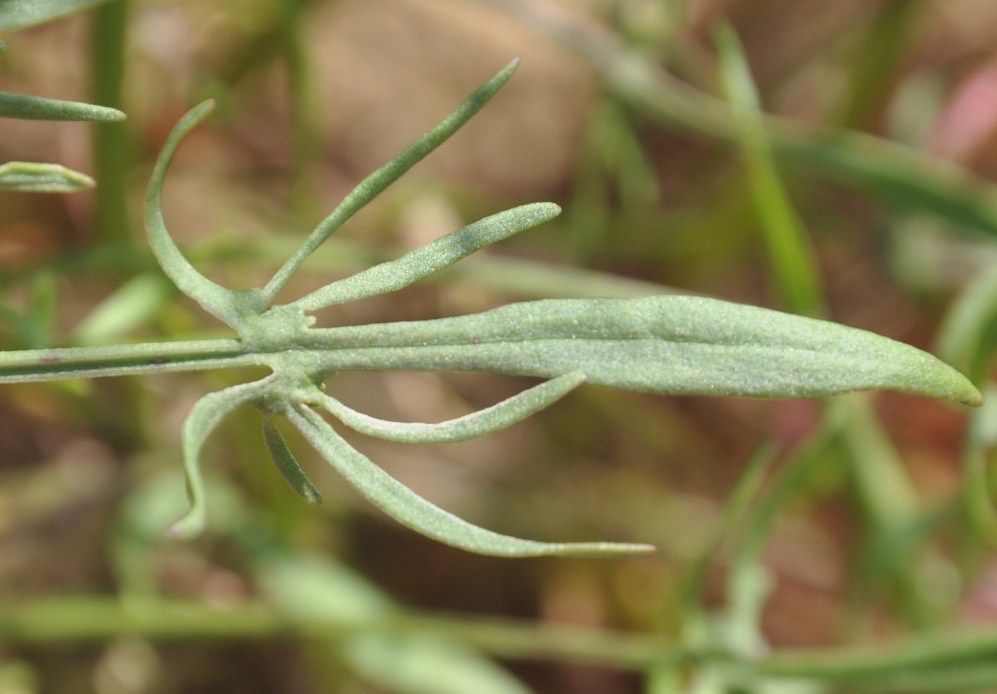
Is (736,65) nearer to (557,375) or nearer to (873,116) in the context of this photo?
(557,375)

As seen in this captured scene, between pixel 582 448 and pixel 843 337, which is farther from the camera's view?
pixel 582 448

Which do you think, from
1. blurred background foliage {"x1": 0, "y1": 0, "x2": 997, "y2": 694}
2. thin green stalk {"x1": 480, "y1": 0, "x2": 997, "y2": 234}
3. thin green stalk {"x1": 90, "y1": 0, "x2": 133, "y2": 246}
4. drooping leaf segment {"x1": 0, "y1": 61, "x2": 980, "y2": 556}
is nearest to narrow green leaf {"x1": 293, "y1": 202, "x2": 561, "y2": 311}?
drooping leaf segment {"x1": 0, "y1": 61, "x2": 980, "y2": 556}

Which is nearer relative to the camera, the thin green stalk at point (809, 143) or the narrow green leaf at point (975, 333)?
the narrow green leaf at point (975, 333)

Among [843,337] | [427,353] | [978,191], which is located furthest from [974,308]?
[427,353]

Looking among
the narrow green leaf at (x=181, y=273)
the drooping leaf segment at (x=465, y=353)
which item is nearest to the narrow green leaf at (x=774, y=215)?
the drooping leaf segment at (x=465, y=353)

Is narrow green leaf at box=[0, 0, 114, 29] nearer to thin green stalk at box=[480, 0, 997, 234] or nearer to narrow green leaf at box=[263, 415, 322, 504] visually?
narrow green leaf at box=[263, 415, 322, 504]

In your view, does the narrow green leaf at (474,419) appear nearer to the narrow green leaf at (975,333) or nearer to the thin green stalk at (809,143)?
the narrow green leaf at (975,333)

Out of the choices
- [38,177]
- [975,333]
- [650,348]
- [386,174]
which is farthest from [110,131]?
[975,333]
